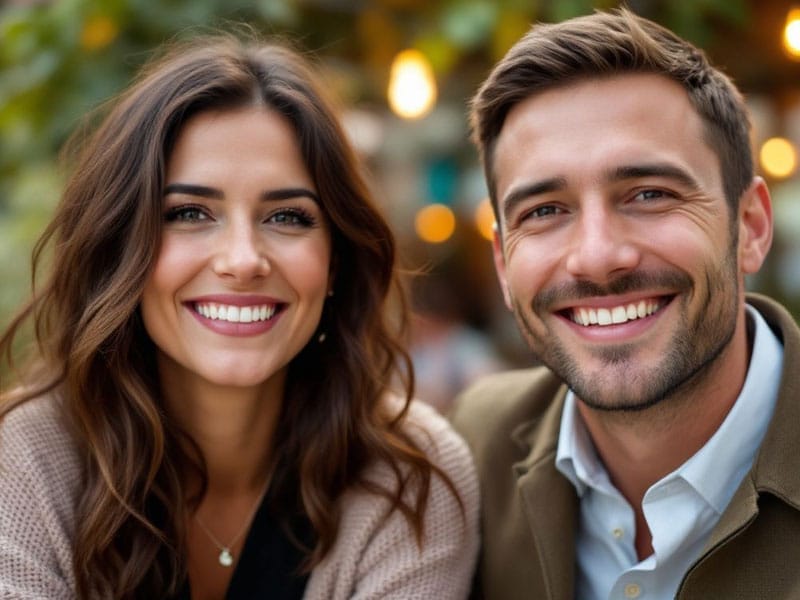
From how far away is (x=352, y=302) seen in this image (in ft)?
9.08

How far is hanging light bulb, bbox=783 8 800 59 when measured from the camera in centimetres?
340

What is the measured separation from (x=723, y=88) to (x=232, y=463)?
5.01 ft

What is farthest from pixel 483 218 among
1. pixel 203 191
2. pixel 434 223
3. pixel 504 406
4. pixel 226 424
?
pixel 203 191

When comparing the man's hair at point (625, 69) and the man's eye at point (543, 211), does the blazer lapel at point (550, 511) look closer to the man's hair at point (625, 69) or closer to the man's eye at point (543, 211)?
the man's eye at point (543, 211)

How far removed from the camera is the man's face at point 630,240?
86.2 inches

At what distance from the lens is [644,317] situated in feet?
7.29

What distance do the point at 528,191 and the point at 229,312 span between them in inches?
29.2

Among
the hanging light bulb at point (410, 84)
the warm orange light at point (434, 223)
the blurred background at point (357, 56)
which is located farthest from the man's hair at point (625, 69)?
the warm orange light at point (434, 223)

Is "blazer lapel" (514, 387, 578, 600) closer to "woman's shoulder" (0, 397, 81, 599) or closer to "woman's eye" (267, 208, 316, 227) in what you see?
"woman's eye" (267, 208, 316, 227)

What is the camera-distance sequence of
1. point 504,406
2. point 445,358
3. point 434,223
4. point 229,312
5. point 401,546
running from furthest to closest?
point 434,223 < point 445,358 < point 504,406 < point 401,546 < point 229,312

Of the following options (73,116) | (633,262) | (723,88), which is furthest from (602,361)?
(73,116)

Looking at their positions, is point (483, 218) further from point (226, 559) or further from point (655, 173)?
point (655, 173)

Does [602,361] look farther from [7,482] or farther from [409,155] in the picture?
[409,155]

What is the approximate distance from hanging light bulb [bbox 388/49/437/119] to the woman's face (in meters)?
1.69
